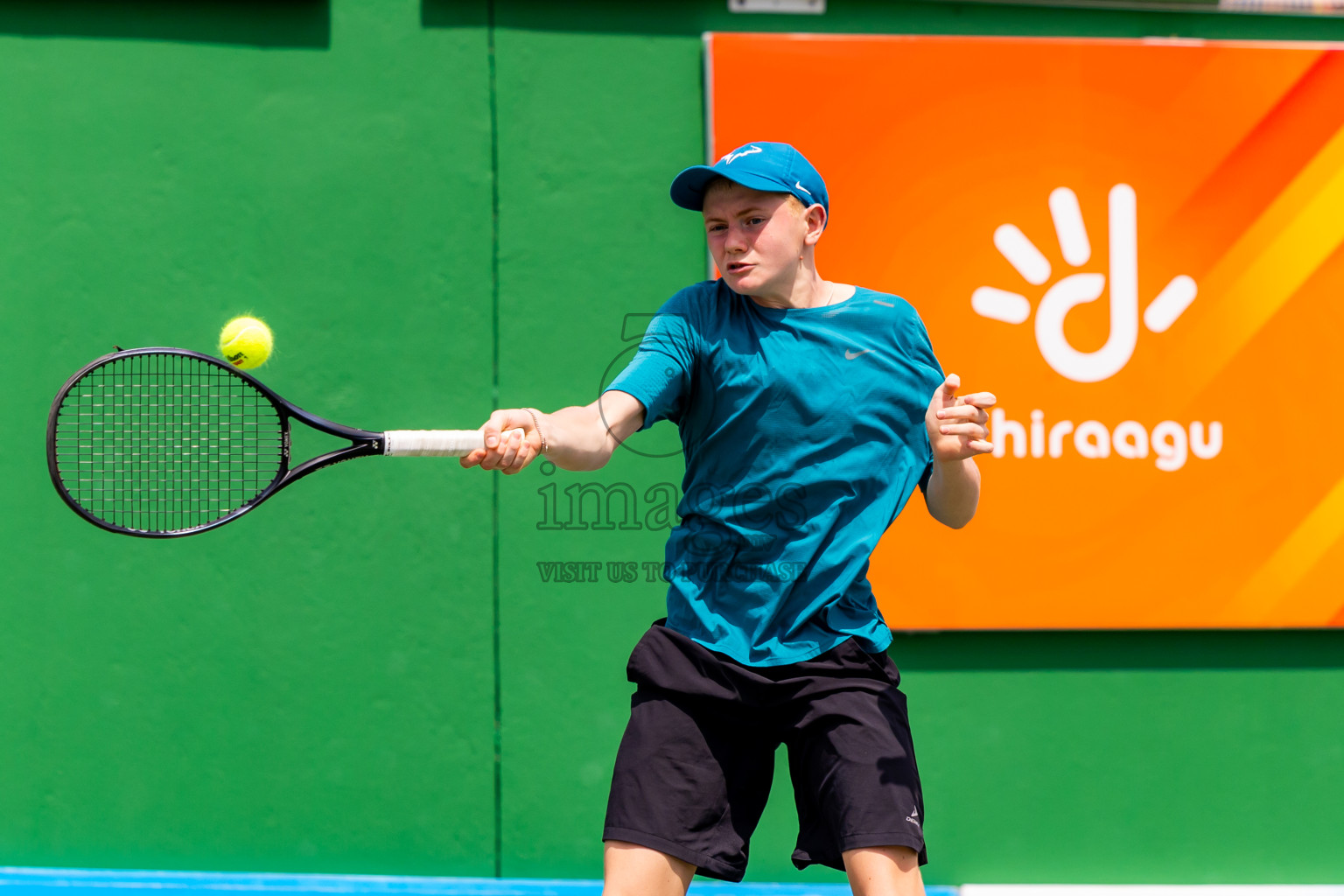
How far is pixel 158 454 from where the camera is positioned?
2818 millimetres

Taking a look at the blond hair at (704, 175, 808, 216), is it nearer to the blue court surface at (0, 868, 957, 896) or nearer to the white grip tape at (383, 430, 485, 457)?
Result: the white grip tape at (383, 430, 485, 457)

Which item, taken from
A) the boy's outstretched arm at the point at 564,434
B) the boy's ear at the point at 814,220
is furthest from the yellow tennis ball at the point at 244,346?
the boy's ear at the point at 814,220

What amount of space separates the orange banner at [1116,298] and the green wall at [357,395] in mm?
235

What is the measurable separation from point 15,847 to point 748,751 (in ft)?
8.50

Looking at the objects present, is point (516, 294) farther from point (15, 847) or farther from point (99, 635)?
point (15, 847)

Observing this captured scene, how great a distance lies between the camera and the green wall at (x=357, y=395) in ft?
11.0

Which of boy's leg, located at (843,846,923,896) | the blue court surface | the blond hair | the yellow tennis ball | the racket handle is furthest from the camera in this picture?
the blue court surface

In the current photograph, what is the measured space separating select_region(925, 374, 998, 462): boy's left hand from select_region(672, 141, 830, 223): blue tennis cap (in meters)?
0.45

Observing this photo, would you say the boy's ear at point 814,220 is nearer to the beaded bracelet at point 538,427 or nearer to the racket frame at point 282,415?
the beaded bracelet at point 538,427

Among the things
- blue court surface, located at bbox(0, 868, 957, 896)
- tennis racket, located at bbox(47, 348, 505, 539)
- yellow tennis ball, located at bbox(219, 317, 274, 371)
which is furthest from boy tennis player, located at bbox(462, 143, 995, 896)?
blue court surface, located at bbox(0, 868, 957, 896)

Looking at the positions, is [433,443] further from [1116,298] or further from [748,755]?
[1116,298]

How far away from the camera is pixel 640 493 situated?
3.42 metres

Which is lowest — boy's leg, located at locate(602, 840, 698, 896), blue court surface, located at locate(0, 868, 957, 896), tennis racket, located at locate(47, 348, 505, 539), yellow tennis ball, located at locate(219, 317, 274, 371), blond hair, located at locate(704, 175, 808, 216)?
blue court surface, located at locate(0, 868, 957, 896)

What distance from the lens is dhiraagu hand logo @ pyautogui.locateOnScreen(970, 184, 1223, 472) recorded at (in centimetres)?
335
